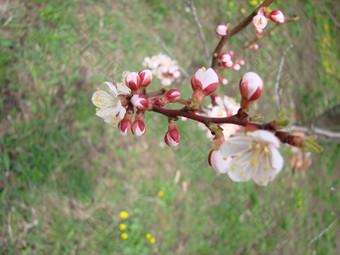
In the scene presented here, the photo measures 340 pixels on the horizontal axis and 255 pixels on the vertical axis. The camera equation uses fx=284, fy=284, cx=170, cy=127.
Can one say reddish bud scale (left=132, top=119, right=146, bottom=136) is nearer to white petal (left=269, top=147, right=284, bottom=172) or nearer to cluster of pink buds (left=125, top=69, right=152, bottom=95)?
cluster of pink buds (left=125, top=69, right=152, bottom=95)

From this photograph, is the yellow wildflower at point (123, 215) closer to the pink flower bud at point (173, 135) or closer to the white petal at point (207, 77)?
the pink flower bud at point (173, 135)

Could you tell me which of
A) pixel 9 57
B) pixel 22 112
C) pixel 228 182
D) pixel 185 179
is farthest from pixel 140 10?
pixel 228 182

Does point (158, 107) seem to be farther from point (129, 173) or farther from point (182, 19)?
point (182, 19)

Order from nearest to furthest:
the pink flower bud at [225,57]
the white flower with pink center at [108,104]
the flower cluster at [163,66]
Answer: the white flower with pink center at [108,104] < the pink flower bud at [225,57] < the flower cluster at [163,66]

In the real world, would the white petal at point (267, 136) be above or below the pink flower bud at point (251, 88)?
below

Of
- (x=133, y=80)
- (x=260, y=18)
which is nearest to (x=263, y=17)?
(x=260, y=18)

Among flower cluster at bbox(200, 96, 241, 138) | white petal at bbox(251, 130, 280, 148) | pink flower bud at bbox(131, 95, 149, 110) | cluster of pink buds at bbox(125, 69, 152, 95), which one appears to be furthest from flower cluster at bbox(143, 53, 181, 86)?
white petal at bbox(251, 130, 280, 148)

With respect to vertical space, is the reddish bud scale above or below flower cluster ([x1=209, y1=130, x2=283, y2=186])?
above

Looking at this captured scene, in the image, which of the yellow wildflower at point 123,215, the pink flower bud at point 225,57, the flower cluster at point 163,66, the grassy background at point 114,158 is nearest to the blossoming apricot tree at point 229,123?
the pink flower bud at point 225,57
